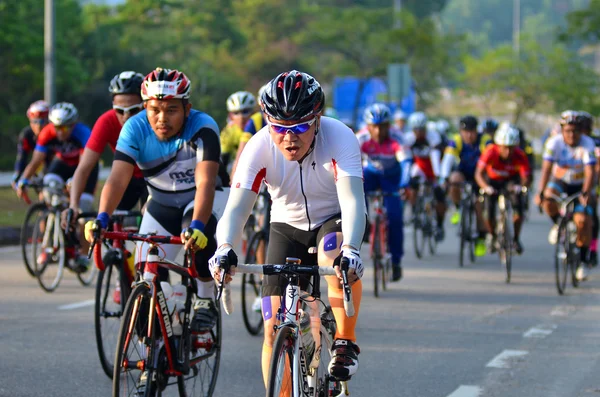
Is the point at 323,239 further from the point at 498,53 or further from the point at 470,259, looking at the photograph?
the point at 498,53

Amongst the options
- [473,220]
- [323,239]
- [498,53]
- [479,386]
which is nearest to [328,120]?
[323,239]

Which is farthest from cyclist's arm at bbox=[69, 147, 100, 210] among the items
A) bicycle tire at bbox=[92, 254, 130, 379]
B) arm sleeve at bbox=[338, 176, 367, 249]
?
arm sleeve at bbox=[338, 176, 367, 249]

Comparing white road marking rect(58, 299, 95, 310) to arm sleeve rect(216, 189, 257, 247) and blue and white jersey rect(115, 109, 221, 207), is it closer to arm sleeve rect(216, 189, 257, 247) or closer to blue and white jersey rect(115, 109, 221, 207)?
blue and white jersey rect(115, 109, 221, 207)

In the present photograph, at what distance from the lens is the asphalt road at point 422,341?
25.0ft

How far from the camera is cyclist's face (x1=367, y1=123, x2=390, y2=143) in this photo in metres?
12.6

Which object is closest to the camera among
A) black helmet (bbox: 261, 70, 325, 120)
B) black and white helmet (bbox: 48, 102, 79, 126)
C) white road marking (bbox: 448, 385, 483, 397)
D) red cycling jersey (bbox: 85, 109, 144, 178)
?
black helmet (bbox: 261, 70, 325, 120)

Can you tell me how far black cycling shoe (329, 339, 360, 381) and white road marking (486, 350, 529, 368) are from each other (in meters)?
2.61

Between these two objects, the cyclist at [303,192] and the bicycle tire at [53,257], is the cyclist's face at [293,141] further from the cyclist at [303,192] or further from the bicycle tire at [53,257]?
the bicycle tire at [53,257]

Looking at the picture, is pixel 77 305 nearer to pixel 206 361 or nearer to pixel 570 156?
pixel 206 361

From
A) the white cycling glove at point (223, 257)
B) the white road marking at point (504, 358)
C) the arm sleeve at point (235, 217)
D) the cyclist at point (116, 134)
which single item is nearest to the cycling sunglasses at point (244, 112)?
the cyclist at point (116, 134)

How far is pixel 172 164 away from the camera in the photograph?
7.10 meters

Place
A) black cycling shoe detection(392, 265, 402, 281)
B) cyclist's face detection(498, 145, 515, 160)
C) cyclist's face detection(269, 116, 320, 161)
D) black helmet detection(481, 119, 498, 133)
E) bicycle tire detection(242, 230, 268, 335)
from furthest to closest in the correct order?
1. black helmet detection(481, 119, 498, 133)
2. cyclist's face detection(498, 145, 515, 160)
3. black cycling shoe detection(392, 265, 402, 281)
4. bicycle tire detection(242, 230, 268, 335)
5. cyclist's face detection(269, 116, 320, 161)

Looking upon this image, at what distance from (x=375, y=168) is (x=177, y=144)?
5.79 metres

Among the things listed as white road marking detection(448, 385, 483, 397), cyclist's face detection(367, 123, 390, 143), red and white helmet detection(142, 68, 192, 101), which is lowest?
white road marking detection(448, 385, 483, 397)
